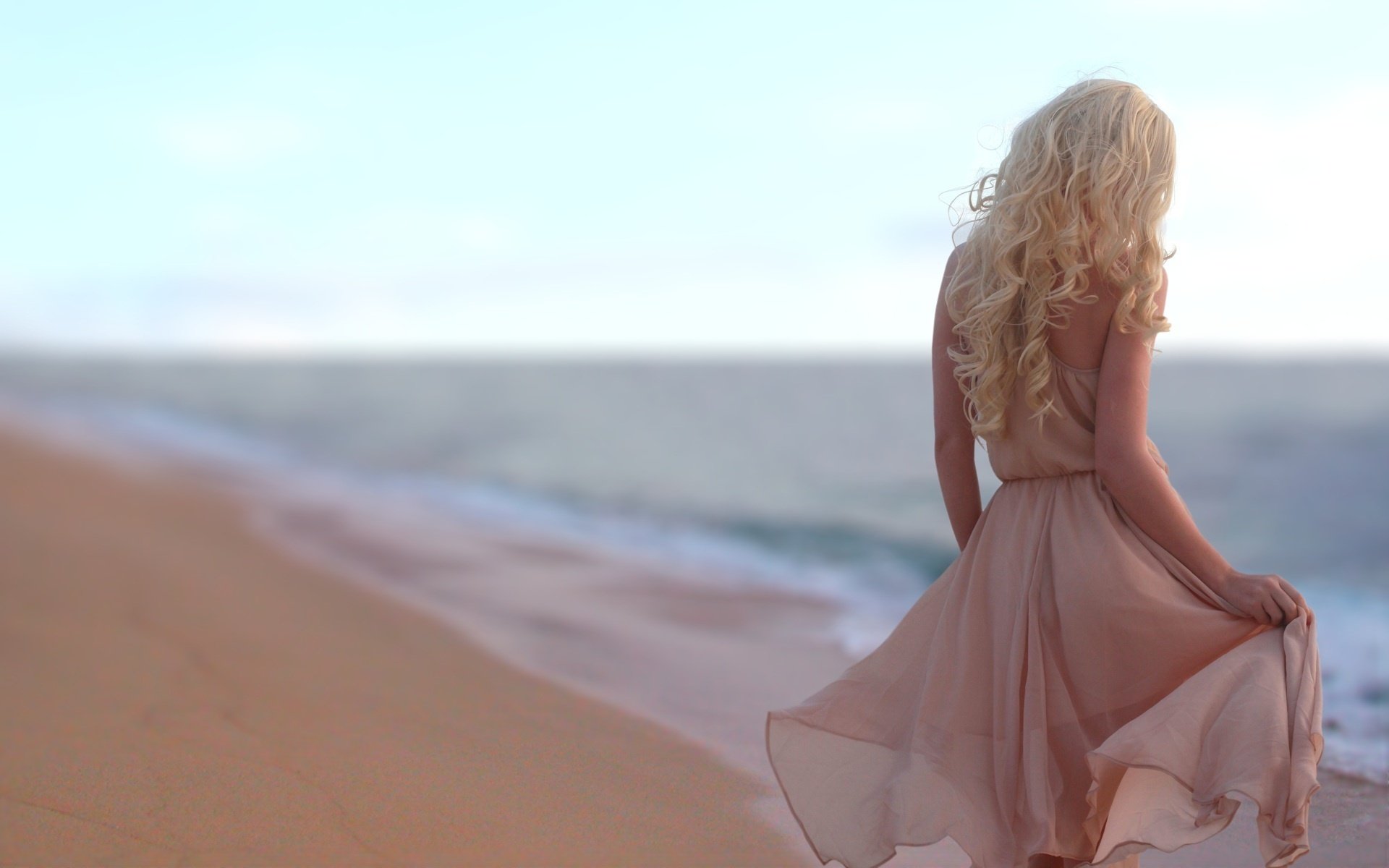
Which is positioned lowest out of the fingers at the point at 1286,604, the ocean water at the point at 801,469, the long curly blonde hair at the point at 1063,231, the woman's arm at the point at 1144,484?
the ocean water at the point at 801,469

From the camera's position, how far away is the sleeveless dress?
7.32ft

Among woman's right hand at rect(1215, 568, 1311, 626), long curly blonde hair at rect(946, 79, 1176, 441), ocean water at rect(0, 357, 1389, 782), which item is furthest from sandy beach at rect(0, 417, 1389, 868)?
long curly blonde hair at rect(946, 79, 1176, 441)

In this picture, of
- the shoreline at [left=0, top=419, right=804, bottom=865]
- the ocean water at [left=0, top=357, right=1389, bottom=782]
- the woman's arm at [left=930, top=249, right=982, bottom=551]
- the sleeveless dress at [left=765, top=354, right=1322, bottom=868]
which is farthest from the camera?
the ocean water at [left=0, top=357, right=1389, bottom=782]

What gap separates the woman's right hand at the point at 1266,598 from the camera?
2.30 m

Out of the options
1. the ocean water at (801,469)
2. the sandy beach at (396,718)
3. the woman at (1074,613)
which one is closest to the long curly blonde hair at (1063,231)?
the woman at (1074,613)

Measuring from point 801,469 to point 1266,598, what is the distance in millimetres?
15055

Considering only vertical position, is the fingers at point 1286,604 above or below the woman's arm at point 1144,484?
below

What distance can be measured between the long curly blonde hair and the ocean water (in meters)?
2.69

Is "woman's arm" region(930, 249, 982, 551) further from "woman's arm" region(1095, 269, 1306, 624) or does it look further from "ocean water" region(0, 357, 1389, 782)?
"ocean water" region(0, 357, 1389, 782)

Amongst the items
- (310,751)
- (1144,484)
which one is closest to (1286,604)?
(1144,484)

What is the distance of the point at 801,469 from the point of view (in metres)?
17.4

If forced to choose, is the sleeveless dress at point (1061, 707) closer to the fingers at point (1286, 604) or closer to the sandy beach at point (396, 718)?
the fingers at point (1286, 604)

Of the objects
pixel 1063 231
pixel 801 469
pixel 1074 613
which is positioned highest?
pixel 1063 231

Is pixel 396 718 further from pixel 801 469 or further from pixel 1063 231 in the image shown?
pixel 801 469
